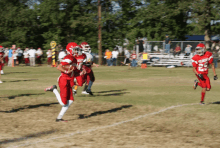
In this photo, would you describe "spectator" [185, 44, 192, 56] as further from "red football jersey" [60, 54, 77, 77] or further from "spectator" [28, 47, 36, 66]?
"red football jersey" [60, 54, 77, 77]

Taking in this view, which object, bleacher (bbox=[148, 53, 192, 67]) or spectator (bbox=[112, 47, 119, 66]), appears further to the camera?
spectator (bbox=[112, 47, 119, 66])

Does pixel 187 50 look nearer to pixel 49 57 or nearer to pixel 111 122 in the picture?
pixel 49 57

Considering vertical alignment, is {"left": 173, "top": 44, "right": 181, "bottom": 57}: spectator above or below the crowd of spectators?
above

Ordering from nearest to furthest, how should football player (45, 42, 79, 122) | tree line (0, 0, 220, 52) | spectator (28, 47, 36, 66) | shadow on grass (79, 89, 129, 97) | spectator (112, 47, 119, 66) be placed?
1. football player (45, 42, 79, 122)
2. shadow on grass (79, 89, 129, 97)
3. spectator (28, 47, 36, 66)
4. spectator (112, 47, 119, 66)
5. tree line (0, 0, 220, 52)

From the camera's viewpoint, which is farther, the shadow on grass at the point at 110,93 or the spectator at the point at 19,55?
the spectator at the point at 19,55

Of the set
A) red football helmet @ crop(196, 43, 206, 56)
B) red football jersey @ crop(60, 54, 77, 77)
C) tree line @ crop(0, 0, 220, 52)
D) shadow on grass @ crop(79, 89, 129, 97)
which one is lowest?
shadow on grass @ crop(79, 89, 129, 97)

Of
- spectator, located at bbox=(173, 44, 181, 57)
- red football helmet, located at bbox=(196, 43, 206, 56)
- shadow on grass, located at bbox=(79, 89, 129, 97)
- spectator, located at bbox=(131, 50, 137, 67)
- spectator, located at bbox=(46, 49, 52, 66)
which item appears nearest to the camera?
red football helmet, located at bbox=(196, 43, 206, 56)

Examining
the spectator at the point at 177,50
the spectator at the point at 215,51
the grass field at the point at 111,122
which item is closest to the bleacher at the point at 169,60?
the spectator at the point at 177,50

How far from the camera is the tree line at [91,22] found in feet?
136

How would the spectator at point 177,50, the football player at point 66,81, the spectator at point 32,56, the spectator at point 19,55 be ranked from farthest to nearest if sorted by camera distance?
the spectator at point 19,55 < the spectator at point 32,56 < the spectator at point 177,50 < the football player at point 66,81

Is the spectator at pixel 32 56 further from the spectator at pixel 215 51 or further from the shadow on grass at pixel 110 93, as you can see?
the shadow on grass at pixel 110 93

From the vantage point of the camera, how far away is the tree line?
4153 cm

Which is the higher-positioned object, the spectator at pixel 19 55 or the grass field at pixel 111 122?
the spectator at pixel 19 55

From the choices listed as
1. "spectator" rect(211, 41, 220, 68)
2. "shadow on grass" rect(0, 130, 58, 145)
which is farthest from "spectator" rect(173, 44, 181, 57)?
"shadow on grass" rect(0, 130, 58, 145)
